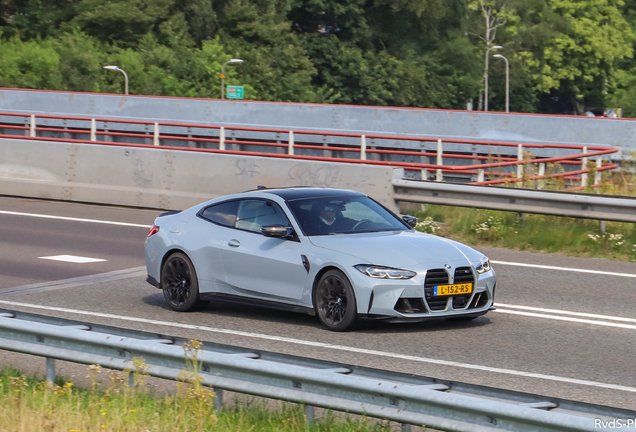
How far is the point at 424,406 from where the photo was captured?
5.21 m

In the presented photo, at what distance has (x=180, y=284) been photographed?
10891 millimetres

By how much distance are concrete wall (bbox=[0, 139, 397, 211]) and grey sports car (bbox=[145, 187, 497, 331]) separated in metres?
6.43

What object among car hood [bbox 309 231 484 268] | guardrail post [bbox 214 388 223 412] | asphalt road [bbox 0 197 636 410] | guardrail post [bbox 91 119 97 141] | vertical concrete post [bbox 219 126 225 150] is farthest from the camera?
guardrail post [bbox 91 119 97 141]

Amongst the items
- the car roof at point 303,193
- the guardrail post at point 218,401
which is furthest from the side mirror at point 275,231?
the guardrail post at point 218,401

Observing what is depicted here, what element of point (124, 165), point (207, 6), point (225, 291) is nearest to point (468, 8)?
point (207, 6)

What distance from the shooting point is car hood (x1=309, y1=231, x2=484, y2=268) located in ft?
30.7

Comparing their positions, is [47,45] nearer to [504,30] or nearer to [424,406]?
[504,30]

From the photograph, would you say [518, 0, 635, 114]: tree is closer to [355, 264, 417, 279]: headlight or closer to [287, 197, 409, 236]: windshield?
[287, 197, 409, 236]: windshield

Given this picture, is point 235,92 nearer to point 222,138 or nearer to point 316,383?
point 222,138

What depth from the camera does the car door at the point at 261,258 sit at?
32.5 feet

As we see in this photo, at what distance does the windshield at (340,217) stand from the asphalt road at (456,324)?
936 mm

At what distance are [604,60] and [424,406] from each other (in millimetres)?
104795

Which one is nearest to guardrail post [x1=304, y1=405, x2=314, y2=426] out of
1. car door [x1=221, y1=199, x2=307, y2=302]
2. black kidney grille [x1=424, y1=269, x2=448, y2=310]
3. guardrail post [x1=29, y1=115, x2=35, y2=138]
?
black kidney grille [x1=424, y1=269, x2=448, y2=310]

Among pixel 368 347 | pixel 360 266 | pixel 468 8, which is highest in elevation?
pixel 468 8
